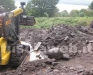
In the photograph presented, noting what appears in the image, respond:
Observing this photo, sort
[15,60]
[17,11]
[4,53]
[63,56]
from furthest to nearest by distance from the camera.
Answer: [63,56] → [17,11] → [15,60] → [4,53]

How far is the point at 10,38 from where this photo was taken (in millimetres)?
8258

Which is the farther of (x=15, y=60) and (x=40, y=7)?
(x=40, y=7)

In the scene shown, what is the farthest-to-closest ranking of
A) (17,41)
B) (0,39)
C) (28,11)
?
(28,11) → (17,41) → (0,39)

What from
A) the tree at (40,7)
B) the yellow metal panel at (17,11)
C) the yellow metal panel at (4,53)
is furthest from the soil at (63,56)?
the tree at (40,7)

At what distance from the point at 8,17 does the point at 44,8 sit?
26.0 m

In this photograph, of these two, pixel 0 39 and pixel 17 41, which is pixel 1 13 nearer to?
pixel 0 39

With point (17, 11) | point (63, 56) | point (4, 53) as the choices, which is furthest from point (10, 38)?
point (63, 56)

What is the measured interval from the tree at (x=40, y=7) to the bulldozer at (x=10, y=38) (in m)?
22.8

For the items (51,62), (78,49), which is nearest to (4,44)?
(51,62)

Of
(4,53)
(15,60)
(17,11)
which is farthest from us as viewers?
(17,11)

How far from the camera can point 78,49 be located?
1022 centimetres

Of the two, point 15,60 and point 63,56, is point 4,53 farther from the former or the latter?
point 63,56

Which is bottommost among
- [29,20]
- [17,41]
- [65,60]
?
[65,60]

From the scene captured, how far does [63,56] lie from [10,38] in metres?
2.12
